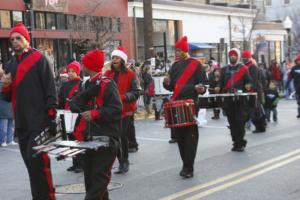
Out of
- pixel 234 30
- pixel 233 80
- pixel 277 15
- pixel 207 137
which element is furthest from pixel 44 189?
pixel 277 15

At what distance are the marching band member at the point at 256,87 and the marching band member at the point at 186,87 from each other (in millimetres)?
4057

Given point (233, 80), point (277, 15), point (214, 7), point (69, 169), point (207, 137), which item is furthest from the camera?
point (277, 15)

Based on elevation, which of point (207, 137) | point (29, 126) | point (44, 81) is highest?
point (44, 81)

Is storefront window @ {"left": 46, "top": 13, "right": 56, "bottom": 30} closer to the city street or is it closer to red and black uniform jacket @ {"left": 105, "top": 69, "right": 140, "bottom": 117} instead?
the city street

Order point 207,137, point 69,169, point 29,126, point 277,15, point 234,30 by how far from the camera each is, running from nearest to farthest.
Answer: point 29,126 < point 69,169 < point 207,137 < point 234,30 < point 277,15

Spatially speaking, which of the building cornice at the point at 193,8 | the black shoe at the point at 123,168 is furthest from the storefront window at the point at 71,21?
the black shoe at the point at 123,168

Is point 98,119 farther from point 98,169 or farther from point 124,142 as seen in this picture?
point 124,142

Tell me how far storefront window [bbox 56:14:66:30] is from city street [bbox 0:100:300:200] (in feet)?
42.7

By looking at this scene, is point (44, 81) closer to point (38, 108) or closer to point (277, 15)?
point (38, 108)

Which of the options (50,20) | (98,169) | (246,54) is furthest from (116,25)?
(98,169)

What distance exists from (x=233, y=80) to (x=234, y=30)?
3139 centimetres

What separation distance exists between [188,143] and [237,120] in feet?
8.55

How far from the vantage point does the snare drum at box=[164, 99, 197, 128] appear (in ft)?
27.7

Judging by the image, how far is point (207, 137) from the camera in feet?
43.9
